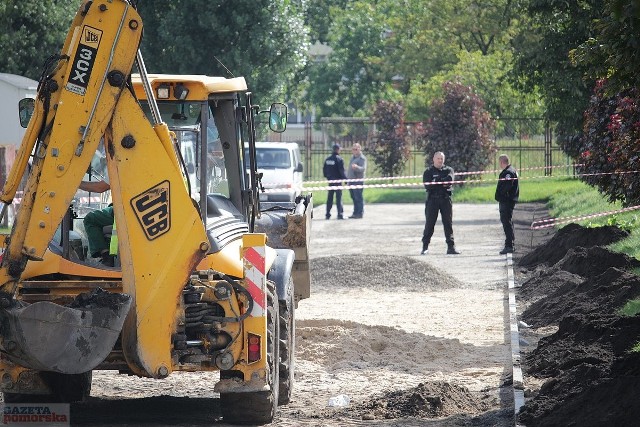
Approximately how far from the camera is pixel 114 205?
816 centimetres

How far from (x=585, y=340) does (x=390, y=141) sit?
33235 mm

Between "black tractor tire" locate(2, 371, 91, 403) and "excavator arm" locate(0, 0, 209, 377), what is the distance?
1143 mm

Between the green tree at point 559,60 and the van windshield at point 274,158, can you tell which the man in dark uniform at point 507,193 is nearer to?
the green tree at point 559,60

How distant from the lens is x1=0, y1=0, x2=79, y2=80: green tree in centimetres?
2986

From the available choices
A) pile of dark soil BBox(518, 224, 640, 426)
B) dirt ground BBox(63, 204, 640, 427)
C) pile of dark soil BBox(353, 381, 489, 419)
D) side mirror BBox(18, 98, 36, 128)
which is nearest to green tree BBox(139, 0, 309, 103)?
dirt ground BBox(63, 204, 640, 427)

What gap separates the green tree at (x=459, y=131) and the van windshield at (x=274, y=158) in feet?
30.2

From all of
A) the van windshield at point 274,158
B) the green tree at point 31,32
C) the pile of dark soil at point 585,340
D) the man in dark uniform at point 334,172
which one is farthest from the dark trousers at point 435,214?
the green tree at point 31,32

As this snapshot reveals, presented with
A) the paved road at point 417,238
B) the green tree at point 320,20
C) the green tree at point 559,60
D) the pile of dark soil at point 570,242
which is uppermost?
the green tree at point 320,20

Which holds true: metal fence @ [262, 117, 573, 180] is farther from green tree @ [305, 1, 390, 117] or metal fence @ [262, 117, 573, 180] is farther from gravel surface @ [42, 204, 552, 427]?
gravel surface @ [42, 204, 552, 427]

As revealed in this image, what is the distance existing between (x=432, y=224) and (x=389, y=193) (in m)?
17.6

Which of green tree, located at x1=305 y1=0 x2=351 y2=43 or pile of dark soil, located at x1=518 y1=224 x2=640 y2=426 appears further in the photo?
green tree, located at x1=305 y1=0 x2=351 y2=43

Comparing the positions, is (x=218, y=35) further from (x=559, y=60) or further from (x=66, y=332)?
(x=66, y=332)

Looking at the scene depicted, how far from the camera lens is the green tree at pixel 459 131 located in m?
39.2

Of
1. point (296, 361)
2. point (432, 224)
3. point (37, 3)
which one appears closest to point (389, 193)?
point (37, 3)
